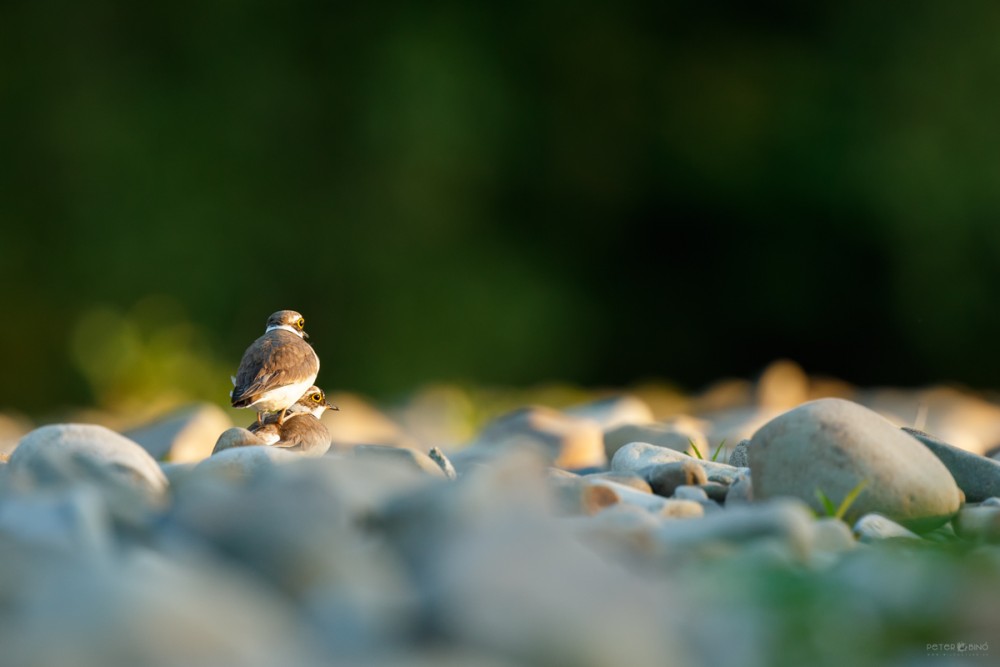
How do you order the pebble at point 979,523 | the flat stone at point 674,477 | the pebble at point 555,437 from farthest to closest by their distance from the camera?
the pebble at point 555,437
the flat stone at point 674,477
the pebble at point 979,523

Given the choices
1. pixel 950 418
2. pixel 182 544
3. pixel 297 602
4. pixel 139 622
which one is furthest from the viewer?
pixel 950 418

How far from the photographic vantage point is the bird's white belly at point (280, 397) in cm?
198

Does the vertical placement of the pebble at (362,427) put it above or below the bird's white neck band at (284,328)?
above

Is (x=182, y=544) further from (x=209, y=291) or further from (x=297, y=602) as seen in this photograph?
(x=209, y=291)

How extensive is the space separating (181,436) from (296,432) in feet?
3.89

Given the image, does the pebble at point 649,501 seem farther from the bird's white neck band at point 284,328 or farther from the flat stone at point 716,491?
the bird's white neck band at point 284,328

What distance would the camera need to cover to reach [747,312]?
6.98 m

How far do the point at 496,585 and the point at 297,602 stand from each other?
0.23 metres

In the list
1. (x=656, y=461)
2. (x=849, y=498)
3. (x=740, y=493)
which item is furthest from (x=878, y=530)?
(x=656, y=461)

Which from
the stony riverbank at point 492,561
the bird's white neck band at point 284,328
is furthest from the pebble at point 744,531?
the bird's white neck band at point 284,328

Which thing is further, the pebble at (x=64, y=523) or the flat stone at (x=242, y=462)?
A: the flat stone at (x=242, y=462)

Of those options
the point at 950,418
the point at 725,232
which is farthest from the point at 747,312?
the point at 950,418

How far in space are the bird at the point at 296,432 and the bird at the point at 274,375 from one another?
18 mm

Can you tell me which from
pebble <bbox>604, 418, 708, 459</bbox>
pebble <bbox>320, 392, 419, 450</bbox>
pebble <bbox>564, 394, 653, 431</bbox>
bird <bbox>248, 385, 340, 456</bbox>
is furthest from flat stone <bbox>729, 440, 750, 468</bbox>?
pebble <bbox>320, 392, 419, 450</bbox>
